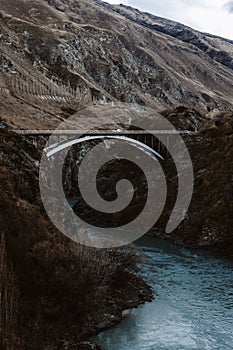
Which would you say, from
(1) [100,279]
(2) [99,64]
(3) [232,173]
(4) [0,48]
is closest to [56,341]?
(1) [100,279]

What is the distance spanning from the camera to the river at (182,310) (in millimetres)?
23531

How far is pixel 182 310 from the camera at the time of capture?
28266mm

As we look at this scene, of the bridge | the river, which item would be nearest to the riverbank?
the river

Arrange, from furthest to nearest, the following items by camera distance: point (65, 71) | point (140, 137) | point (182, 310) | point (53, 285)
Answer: point (65, 71), point (140, 137), point (182, 310), point (53, 285)

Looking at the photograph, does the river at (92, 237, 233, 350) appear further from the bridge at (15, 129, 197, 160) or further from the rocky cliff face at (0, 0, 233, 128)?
the rocky cliff face at (0, 0, 233, 128)

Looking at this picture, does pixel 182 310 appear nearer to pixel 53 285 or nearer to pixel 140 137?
pixel 53 285

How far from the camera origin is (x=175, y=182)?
5766 centimetres

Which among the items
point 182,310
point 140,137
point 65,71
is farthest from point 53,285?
point 65,71

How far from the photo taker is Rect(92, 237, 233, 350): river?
2353cm

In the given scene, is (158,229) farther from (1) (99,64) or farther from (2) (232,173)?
(1) (99,64)

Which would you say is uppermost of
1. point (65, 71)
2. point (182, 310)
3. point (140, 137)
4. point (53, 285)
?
point (65, 71)

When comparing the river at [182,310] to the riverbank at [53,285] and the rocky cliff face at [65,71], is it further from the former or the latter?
the rocky cliff face at [65,71]

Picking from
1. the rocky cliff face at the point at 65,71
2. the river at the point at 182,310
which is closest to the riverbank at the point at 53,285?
the river at the point at 182,310

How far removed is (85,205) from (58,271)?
36.9 meters
